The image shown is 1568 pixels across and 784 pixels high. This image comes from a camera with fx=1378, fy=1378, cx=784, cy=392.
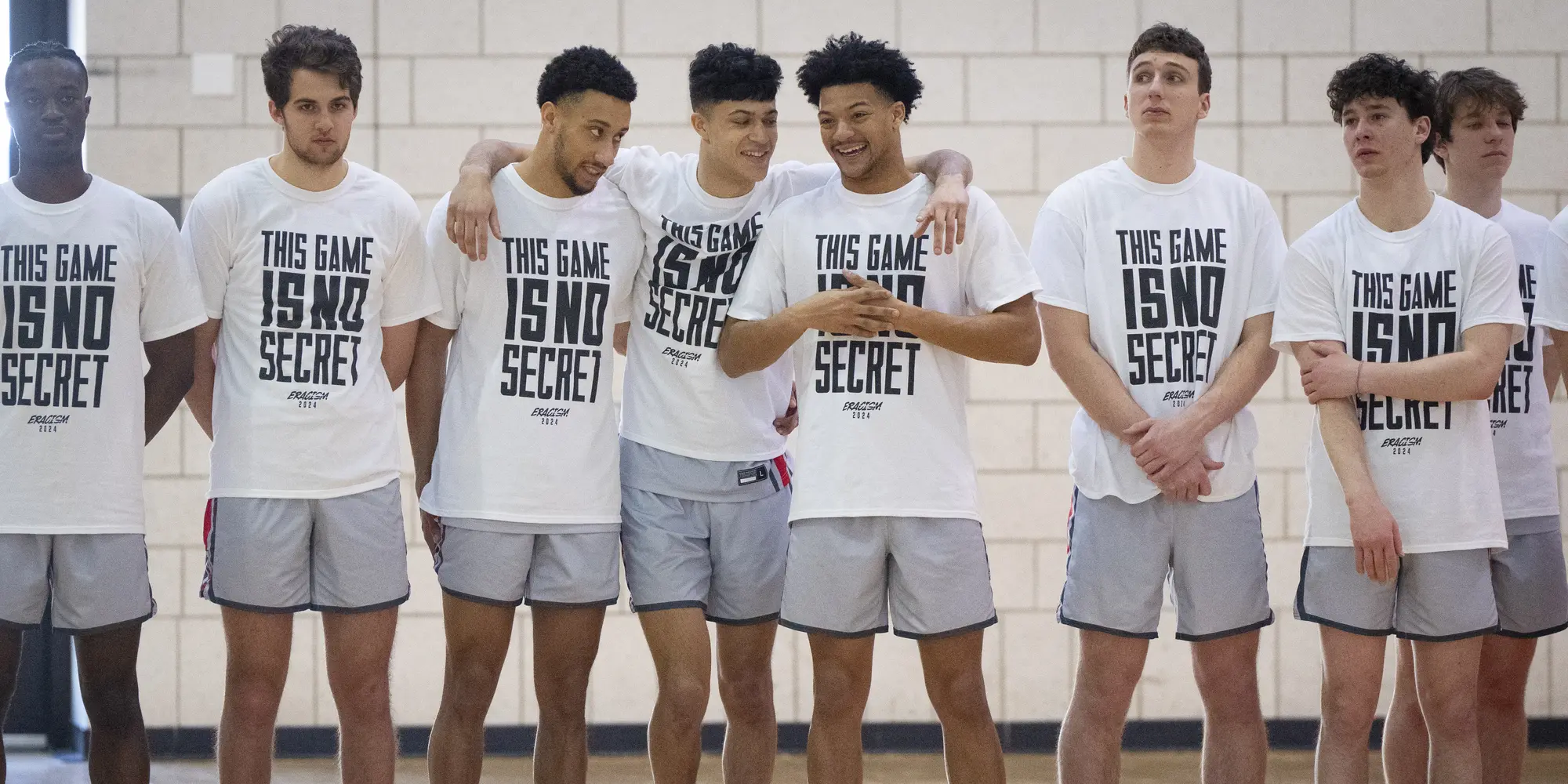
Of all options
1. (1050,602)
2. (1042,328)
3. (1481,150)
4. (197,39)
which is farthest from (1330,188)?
(197,39)

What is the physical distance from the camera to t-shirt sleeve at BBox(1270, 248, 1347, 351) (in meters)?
2.83

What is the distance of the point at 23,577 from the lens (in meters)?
2.72

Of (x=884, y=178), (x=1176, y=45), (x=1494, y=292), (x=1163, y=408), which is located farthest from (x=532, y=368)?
(x=1494, y=292)

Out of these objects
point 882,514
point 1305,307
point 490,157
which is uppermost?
point 490,157

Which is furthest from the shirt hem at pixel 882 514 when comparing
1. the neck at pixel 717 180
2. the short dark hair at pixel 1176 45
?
the short dark hair at pixel 1176 45

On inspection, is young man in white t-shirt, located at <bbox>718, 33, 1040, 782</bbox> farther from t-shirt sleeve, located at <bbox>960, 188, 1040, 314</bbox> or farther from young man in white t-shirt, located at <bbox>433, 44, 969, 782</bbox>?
young man in white t-shirt, located at <bbox>433, 44, 969, 782</bbox>

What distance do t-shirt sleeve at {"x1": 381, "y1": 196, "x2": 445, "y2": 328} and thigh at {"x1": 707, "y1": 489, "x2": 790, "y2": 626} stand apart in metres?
0.74

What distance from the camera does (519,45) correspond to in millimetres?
4406

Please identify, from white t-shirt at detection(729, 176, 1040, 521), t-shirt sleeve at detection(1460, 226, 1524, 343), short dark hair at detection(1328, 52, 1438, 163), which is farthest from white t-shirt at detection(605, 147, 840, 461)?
t-shirt sleeve at detection(1460, 226, 1524, 343)

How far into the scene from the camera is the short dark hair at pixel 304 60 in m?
2.82

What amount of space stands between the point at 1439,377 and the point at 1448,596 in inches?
17.6

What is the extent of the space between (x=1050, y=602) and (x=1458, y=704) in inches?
66.9

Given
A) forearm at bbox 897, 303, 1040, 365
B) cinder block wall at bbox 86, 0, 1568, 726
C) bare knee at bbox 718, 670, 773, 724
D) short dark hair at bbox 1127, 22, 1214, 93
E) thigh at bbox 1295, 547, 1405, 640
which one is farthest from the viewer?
cinder block wall at bbox 86, 0, 1568, 726

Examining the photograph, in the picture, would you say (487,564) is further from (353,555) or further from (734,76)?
(734,76)
